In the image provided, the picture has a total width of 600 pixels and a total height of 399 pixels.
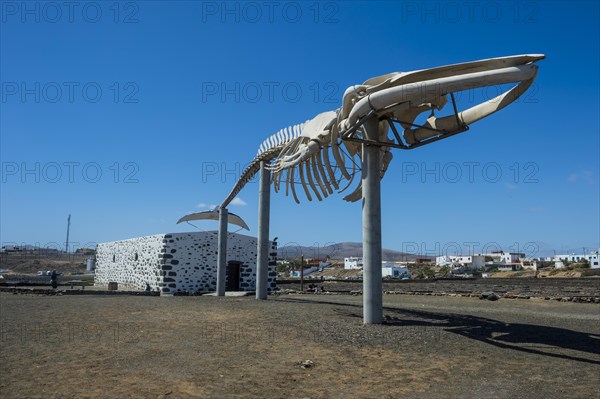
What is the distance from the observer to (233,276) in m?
26.0

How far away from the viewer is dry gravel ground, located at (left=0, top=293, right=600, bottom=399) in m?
5.77

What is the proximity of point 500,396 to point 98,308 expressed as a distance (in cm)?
1184

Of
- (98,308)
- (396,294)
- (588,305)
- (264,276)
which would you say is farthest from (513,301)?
(98,308)

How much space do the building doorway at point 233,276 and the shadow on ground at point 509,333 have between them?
1452 centimetres

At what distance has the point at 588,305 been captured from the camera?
16516 mm

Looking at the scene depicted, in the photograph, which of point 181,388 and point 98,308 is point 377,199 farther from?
point 98,308

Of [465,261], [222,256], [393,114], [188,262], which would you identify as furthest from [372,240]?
[465,261]

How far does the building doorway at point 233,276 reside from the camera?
1020 inches

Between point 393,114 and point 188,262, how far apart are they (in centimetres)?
1707

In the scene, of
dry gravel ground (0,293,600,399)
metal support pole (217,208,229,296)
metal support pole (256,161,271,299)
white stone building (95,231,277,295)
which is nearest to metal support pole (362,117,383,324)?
dry gravel ground (0,293,600,399)

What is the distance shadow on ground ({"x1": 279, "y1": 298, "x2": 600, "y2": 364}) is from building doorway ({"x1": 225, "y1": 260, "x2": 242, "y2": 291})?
14.5 metres

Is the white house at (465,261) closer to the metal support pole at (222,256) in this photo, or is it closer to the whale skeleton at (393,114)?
the metal support pole at (222,256)

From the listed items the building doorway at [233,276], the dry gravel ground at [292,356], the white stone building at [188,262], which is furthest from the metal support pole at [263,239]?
the building doorway at [233,276]

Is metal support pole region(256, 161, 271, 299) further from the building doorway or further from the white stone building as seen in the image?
the building doorway
